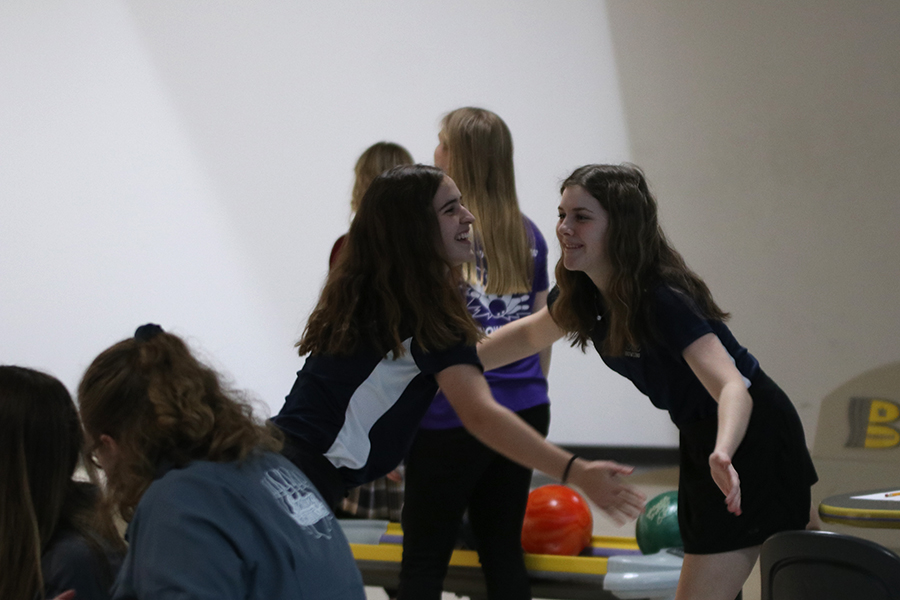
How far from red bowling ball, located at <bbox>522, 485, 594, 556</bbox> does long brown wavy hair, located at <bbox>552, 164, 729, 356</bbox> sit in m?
1.13

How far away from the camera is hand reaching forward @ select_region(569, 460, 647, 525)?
1.83 metres

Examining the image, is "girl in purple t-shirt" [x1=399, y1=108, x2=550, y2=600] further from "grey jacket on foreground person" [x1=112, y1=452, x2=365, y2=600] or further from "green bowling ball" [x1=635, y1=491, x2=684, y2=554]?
"grey jacket on foreground person" [x1=112, y1=452, x2=365, y2=600]

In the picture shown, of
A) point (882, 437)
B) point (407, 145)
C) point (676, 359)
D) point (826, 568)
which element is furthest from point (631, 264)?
point (407, 145)

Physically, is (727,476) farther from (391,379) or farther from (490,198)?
(490,198)

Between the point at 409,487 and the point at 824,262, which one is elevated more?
the point at 409,487

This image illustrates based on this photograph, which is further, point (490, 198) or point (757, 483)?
point (490, 198)

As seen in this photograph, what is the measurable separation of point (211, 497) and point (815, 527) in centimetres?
145

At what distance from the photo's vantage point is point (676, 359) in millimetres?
1951

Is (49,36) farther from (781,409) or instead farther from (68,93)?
(781,409)

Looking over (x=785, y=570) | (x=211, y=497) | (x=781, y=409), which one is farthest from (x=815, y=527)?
(x=211, y=497)

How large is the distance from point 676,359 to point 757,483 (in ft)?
1.00

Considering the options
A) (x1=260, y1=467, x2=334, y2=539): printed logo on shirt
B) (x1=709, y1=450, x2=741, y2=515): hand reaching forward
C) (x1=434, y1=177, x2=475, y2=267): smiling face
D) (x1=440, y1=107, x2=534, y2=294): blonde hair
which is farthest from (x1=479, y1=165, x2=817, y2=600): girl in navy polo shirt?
(x1=260, y1=467, x2=334, y2=539): printed logo on shirt

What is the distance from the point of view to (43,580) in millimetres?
1479

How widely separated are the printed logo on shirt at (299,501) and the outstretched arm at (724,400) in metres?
0.76
